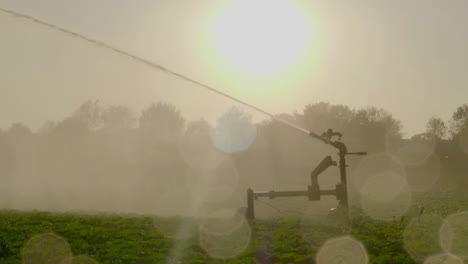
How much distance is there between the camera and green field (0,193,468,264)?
11523mm

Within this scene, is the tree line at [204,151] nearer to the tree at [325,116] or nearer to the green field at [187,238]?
the tree at [325,116]

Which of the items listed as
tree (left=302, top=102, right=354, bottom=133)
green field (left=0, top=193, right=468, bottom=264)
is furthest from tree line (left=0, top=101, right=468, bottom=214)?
green field (left=0, top=193, right=468, bottom=264)

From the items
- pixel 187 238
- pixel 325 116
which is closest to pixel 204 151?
pixel 325 116

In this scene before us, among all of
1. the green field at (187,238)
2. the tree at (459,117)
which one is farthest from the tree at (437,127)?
the green field at (187,238)

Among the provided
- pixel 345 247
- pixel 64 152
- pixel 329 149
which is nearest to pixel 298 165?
pixel 329 149

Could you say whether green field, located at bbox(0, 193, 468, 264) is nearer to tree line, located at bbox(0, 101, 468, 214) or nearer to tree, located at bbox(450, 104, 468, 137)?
tree line, located at bbox(0, 101, 468, 214)

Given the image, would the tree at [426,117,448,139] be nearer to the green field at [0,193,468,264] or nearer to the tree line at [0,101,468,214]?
the tree line at [0,101,468,214]

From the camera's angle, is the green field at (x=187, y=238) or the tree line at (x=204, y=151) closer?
the green field at (x=187, y=238)

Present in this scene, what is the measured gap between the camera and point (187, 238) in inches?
581

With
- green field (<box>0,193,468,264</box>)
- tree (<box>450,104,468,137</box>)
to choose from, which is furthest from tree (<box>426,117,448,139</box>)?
green field (<box>0,193,468,264</box>)

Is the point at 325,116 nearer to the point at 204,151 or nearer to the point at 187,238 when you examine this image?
the point at 204,151

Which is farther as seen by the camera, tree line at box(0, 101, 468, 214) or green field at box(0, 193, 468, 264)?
tree line at box(0, 101, 468, 214)

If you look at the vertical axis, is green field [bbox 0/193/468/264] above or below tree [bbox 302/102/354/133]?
below

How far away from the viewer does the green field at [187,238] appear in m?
11.5
